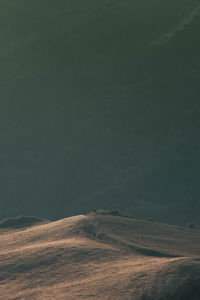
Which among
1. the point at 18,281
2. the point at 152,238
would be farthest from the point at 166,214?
the point at 18,281

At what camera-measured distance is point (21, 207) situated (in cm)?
3591

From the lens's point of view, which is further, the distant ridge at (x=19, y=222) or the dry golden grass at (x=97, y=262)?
the distant ridge at (x=19, y=222)

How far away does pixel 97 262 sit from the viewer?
29.0 feet

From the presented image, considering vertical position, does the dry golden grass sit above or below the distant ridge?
below

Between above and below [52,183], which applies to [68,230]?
below

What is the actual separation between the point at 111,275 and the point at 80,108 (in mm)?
32108

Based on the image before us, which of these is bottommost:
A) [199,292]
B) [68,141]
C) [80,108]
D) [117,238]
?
[199,292]

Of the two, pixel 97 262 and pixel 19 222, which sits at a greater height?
pixel 19 222

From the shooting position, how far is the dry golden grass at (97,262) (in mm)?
7328

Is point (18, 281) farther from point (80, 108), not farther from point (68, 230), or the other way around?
point (80, 108)

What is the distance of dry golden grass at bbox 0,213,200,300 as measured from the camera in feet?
24.0

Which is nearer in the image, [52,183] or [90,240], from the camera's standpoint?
[90,240]

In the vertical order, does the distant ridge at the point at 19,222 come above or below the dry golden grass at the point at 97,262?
above

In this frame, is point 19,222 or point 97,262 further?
point 19,222
